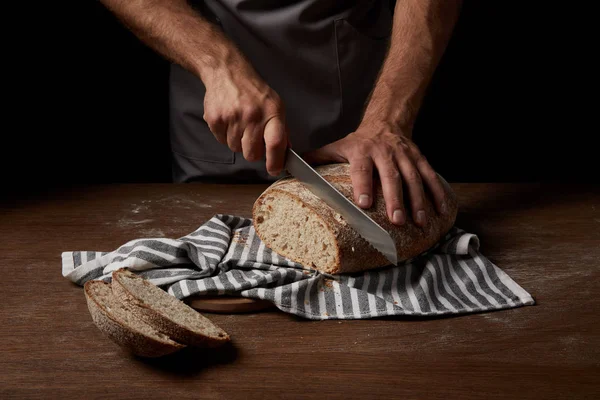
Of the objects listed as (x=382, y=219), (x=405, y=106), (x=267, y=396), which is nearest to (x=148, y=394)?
(x=267, y=396)

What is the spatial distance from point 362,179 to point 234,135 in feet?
A: 1.22

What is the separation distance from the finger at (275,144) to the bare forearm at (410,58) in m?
0.40

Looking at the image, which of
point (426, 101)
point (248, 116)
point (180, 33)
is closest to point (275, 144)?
point (248, 116)

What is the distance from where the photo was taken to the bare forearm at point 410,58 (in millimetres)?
2312

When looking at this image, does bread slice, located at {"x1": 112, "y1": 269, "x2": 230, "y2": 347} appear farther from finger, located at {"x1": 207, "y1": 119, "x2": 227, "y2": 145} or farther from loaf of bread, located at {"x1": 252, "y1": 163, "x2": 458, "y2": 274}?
finger, located at {"x1": 207, "y1": 119, "x2": 227, "y2": 145}

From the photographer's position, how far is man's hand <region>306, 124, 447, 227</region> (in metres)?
1.91

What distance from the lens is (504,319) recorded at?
1.69 meters

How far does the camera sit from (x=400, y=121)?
2.27m

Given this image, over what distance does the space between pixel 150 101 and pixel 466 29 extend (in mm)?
1523

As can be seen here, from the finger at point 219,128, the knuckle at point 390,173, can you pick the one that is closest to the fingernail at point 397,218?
the knuckle at point 390,173

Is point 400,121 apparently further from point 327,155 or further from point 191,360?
point 191,360

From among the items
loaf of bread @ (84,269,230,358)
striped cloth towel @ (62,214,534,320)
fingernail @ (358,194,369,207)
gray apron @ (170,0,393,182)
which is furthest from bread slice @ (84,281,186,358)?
gray apron @ (170,0,393,182)

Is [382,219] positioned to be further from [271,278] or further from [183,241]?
[183,241]

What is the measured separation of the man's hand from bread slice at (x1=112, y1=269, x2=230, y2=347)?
532 mm
